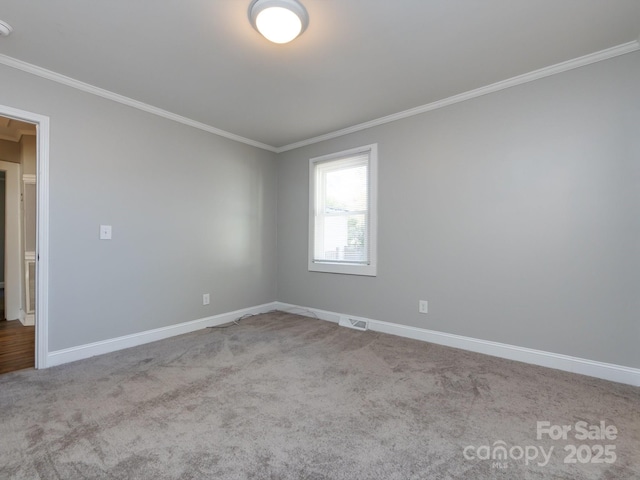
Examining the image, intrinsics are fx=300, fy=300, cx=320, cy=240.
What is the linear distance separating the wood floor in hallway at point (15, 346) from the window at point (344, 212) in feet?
10.1

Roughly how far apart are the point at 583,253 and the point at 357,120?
8.43 feet

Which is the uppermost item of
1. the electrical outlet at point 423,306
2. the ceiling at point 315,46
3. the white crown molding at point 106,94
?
the ceiling at point 315,46

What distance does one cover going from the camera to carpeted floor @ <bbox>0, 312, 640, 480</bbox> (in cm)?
143

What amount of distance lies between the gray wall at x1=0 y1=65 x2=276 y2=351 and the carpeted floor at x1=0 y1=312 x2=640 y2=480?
1.89ft

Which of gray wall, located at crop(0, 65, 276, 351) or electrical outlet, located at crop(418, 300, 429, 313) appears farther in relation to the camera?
electrical outlet, located at crop(418, 300, 429, 313)

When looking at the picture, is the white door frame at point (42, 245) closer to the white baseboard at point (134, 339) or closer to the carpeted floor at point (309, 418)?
the white baseboard at point (134, 339)

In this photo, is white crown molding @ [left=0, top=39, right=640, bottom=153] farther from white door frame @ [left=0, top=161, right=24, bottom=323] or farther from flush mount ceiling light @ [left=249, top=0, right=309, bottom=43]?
white door frame @ [left=0, top=161, right=24, bottom=323]

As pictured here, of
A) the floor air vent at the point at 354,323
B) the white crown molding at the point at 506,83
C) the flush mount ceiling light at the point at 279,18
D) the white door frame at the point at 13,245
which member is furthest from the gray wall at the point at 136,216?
the white door frame at the point at 13,245

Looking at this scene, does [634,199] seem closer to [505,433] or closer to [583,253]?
[583,253]

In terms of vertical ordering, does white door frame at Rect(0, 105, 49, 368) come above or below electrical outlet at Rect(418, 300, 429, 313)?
above

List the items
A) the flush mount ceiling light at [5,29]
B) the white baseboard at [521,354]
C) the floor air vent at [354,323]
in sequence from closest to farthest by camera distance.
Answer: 1. the flush mount ceiling light at [5,29]
2. the white baseboard at [521,354]
3. the floor air vent at [354,323]

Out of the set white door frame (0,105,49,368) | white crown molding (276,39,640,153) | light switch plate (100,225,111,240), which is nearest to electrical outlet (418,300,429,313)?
white crown molding (276,39,640,153)

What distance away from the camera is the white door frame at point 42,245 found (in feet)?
8.25

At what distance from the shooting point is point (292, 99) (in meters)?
3.05
